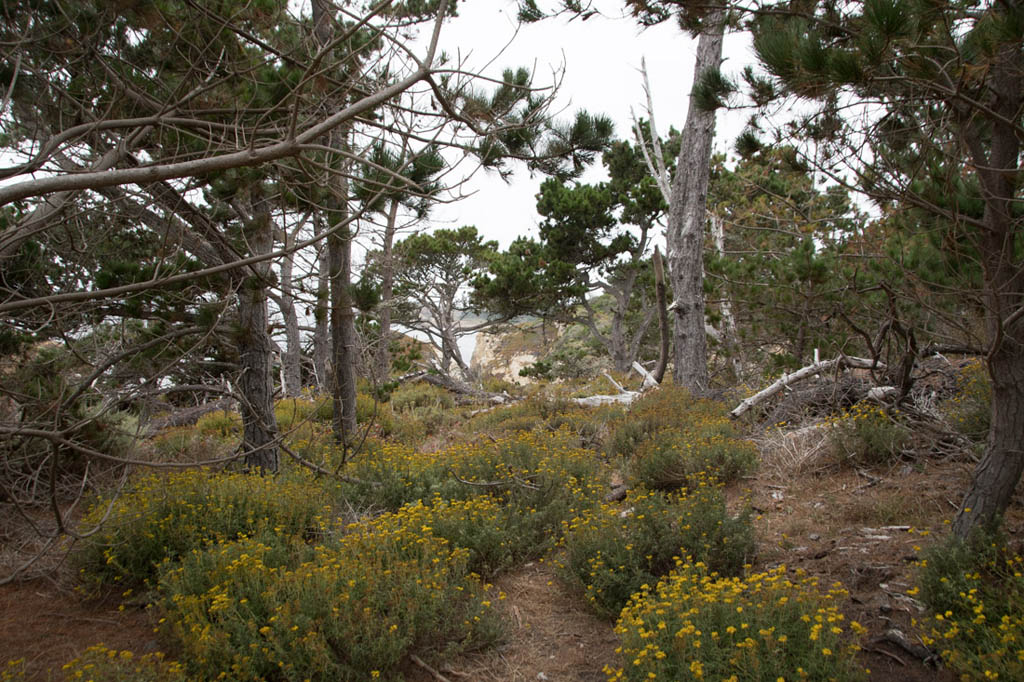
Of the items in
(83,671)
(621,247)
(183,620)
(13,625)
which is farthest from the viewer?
(621,247)

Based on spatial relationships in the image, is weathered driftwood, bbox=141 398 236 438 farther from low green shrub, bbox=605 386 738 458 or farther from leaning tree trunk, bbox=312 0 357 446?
low green shrub, bbox=605 386 738 458

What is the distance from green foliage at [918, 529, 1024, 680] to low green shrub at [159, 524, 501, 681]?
2198 mm

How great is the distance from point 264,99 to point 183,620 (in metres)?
3.30

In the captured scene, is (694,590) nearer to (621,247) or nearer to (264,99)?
(264,99)

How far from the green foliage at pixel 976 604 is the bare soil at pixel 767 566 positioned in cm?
17

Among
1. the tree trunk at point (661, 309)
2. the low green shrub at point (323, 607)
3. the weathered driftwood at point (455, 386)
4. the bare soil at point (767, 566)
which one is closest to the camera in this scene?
the low green shrub at point (323, 607)

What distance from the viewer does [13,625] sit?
372cm

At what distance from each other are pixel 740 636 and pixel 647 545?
3.73ft

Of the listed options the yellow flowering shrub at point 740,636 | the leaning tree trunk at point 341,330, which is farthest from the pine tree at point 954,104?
the leaning tree trunk at point 341,330

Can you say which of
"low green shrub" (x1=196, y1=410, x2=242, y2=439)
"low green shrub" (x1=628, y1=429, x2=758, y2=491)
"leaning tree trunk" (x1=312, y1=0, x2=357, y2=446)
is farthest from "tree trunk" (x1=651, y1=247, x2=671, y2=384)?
"low green shrub" (x1=196, y1=410, x2=242, y2=439)

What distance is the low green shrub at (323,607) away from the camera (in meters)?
2.96

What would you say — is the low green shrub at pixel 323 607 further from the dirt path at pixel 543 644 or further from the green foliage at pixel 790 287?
the green foliage at pixel 790 287

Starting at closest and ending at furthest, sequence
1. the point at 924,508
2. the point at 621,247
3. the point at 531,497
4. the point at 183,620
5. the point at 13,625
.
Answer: the point at 183,620 → the point at 13,625 → the point at 924,508 → the point at 531,497 → the point at 621,247

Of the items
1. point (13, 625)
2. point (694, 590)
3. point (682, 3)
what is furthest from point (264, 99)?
point (694, 590)
